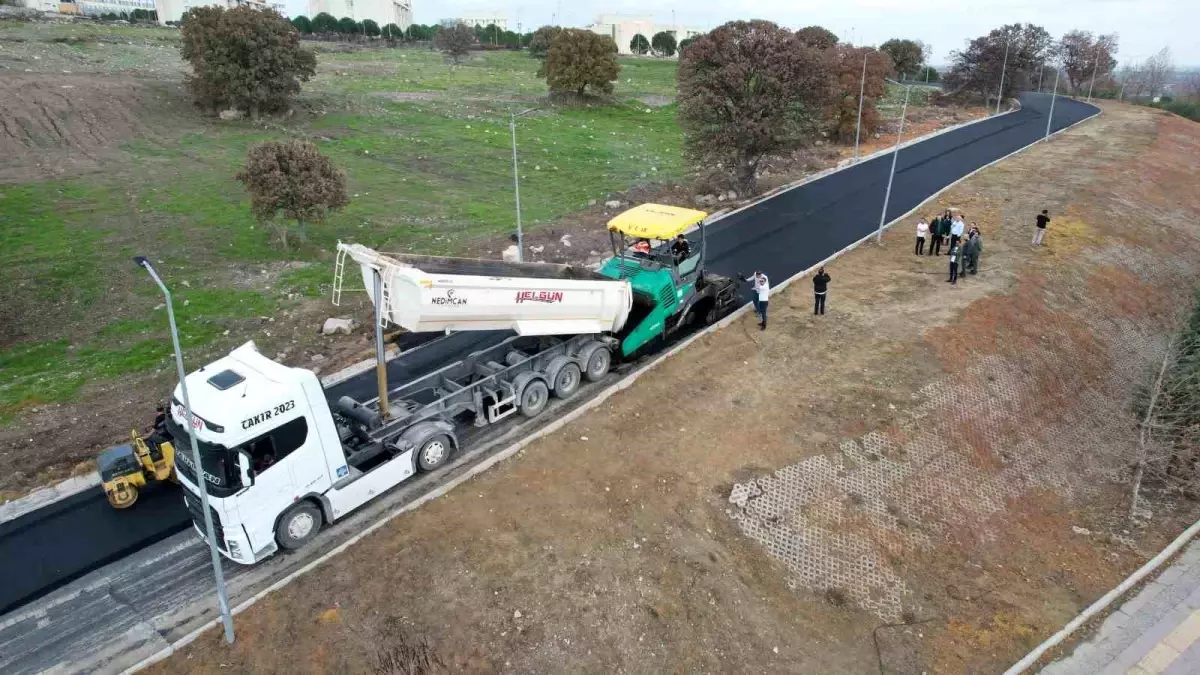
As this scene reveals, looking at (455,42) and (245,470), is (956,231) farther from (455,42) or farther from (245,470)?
(455,42)

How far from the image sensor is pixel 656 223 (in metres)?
14.5

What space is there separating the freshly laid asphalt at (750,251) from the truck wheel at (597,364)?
3052 millimetres

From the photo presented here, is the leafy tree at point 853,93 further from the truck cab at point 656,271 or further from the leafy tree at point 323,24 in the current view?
the leafy tree at point 323,24

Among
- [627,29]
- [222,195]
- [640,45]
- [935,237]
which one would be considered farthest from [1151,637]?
[627,29]

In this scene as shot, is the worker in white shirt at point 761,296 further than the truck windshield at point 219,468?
Yes

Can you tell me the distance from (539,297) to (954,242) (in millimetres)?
13938

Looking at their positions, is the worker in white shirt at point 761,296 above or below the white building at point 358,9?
below

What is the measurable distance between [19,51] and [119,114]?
923 inches

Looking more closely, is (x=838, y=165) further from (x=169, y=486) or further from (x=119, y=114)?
(x=119, y=114)

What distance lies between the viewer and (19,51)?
51562 mm

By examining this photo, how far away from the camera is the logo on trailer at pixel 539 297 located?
1184 cm

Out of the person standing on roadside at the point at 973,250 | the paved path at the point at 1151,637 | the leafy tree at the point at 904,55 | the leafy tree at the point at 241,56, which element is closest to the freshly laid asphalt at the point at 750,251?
the person standing on roadside at the point at 973,250

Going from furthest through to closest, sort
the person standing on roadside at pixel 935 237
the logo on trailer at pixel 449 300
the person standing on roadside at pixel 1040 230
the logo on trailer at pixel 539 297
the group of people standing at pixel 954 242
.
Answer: the person standing on roadside at pixel 1040 230 < the person standing on roadside at pixel 935 237 < the group of people standing at pixel 954 242 < the logo on trailer at pixel 539 297 < the logo on trailer at pixel 449 300

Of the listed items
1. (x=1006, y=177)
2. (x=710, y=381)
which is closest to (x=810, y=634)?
(x=710, y=381)
